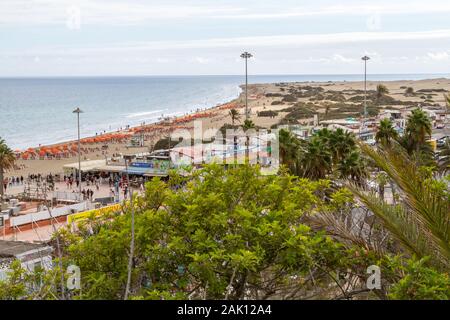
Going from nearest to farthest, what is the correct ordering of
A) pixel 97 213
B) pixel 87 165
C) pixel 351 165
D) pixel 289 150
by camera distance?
pixel 97 213
pixel 351 165
pixel 289 150
pixel 87 165

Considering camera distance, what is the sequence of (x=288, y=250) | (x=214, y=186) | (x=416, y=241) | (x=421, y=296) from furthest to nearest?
(x=214, y=186)
(x=288, y=250)
(x=416, y=241)
(x=421, y=296)

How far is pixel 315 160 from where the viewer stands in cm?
2158

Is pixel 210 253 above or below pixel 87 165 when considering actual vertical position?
above

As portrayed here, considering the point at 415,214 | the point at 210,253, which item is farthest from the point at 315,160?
the point at 210,253

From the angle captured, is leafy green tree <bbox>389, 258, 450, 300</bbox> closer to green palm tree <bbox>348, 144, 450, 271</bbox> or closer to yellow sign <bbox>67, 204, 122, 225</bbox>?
green palm tree <bbox>348, 144, 450, 271</bbox>

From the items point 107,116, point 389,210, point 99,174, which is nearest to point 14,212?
point 99,174

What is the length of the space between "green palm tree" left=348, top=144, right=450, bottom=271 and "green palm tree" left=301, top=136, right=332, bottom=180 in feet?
50.8

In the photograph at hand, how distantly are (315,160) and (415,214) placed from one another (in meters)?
15.9

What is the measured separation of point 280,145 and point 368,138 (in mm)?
20062

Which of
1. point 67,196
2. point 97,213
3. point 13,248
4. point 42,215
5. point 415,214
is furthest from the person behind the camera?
point 67,196

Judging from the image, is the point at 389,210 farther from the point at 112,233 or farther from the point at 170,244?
the point at 112,233

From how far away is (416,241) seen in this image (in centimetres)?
573

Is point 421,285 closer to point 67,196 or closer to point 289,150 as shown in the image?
point 289,150
